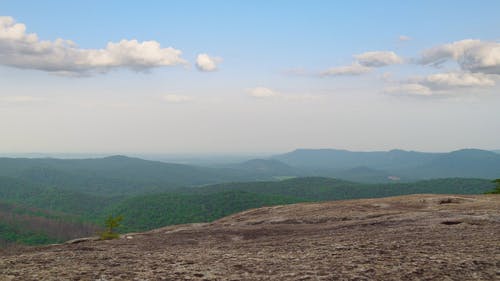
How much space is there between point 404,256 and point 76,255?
48.1 ft

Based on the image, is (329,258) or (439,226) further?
(439,226)

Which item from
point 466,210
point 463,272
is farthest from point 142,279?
point 466,210

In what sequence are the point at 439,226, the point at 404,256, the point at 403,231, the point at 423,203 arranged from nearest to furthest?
1. the point at 404,256
2. the point at 403,231
3. the point at 439,226
4. the point at 423,203

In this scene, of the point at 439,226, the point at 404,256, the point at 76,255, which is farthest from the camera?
the point at 439,226

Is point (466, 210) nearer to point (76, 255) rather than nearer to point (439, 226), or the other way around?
point (439, 226)

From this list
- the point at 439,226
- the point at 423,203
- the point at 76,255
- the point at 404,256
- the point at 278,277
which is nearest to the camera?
the point at 278,277

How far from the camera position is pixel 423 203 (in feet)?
114

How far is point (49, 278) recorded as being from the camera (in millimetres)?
11516

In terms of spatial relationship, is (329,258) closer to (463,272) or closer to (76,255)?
(463,272)

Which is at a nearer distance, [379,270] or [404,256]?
[379,270]

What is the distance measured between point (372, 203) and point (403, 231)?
57.0ft

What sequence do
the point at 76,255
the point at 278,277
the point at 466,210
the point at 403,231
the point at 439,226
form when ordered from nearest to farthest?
the point at 278,277 → the point at 76,255 → the point at 403,231 → the point at 439,226 → the point at 466,210

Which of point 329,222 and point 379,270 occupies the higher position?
point 379,270

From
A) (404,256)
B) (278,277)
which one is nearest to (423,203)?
(404,256)
